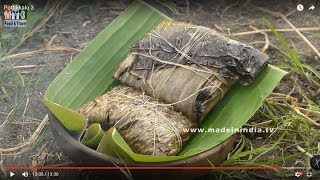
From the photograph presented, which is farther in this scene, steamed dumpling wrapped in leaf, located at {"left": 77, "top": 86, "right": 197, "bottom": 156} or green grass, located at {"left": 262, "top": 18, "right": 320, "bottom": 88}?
green grass, located at {"left": 262, "top": 18, "right": 320, "bottom": 88}

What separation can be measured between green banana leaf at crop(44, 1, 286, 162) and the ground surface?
0.12 feet

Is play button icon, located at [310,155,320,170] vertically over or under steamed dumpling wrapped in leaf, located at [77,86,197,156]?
under

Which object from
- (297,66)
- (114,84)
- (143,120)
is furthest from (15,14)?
(297,66)

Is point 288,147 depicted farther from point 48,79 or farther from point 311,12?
point 48,79

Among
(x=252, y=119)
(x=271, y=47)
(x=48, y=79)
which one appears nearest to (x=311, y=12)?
(x=271, y=47)

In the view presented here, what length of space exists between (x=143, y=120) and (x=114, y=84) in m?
0.15

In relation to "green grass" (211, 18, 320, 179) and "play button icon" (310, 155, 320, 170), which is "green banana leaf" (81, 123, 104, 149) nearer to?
"green grass" (211, 18, 320, 179)

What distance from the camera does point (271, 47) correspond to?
1.38m

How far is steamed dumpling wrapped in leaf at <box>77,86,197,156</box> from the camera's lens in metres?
1.17

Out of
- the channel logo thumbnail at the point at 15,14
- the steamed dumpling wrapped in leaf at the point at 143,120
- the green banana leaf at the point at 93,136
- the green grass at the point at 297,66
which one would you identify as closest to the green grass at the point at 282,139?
the green grass at the point at 297,66

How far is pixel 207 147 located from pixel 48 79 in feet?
1.17

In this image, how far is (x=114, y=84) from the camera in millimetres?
1311

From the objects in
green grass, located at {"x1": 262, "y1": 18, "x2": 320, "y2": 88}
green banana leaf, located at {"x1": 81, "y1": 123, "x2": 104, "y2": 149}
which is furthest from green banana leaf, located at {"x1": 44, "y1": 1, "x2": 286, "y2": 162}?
green grass, located at {"x1": 262, "y1": 18, "x2": 320, "y2": 88}

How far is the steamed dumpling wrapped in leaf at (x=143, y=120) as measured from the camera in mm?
1175
